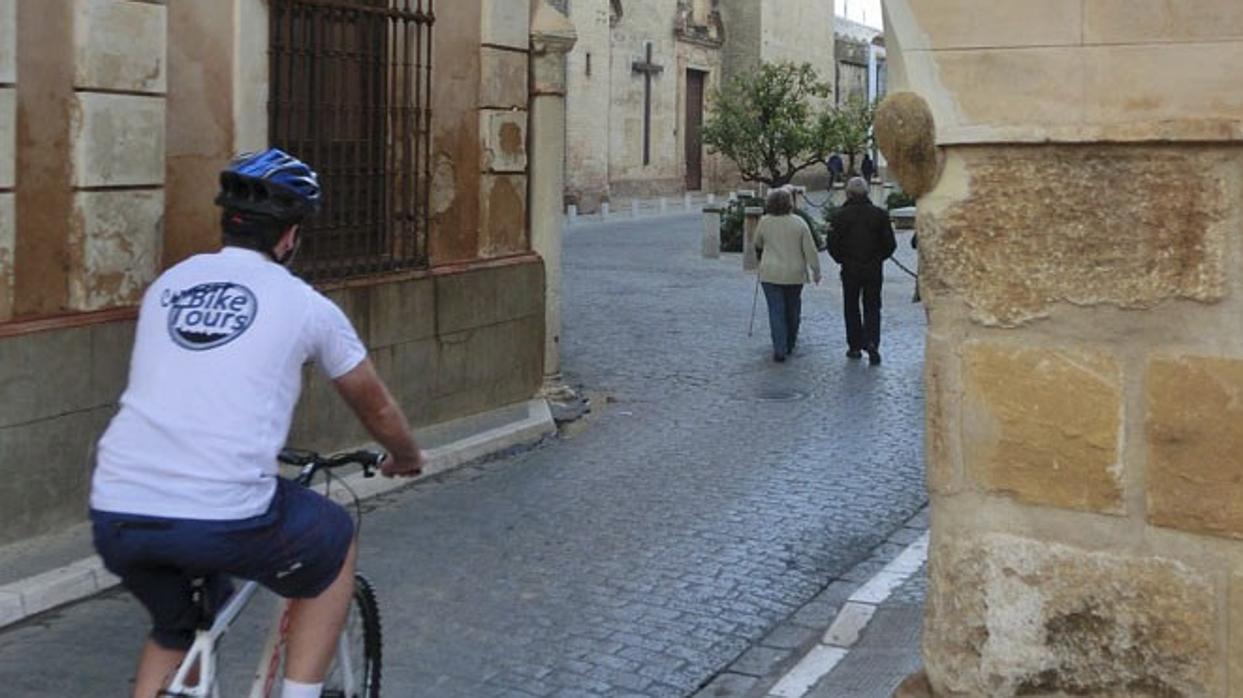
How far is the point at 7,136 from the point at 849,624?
433 cm

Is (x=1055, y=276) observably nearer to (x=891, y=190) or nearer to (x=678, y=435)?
(x=678, y=435)

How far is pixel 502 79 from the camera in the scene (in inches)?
450

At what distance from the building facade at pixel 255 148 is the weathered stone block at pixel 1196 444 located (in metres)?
5.81

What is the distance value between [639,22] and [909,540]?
123 feet

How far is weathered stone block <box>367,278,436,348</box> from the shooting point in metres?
10.2

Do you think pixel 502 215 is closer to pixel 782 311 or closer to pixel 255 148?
pixel 255 148

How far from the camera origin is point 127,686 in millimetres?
5789

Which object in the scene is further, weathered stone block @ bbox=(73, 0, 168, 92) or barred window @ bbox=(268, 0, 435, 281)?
barred window @ bbox=(268, 0, 435, 281)

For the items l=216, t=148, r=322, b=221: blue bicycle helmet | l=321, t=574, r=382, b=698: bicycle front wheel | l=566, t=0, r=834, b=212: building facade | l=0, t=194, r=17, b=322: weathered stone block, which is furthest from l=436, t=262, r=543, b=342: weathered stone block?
l=566, t=0, r=834, b=212: building facade

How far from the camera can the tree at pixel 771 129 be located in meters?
31.3

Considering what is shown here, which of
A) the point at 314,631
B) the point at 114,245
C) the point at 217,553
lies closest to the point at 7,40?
the point at 114,245

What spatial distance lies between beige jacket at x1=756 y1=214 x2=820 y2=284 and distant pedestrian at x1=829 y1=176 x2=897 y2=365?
259 millimetres

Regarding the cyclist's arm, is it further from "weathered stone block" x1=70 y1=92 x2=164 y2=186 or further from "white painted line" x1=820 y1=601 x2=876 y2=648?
"weathered stone block" x1=70 y1=92 x2=164 y2=186

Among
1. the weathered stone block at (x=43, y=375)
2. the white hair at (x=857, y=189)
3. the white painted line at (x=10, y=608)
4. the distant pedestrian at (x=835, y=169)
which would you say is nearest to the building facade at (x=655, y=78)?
the distant pedestrian at (x=835, y=169)
